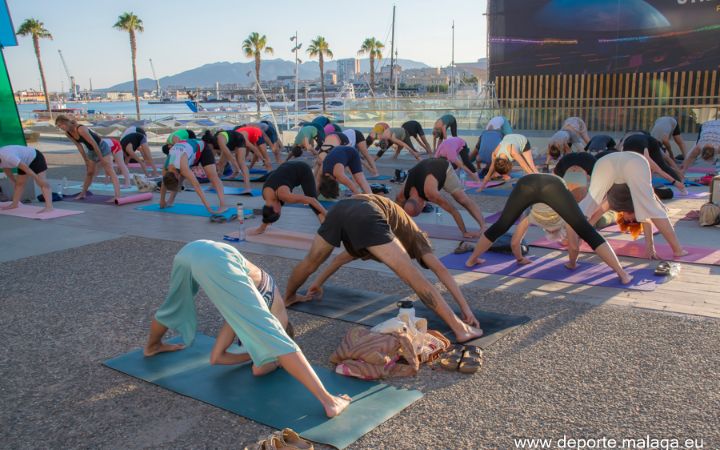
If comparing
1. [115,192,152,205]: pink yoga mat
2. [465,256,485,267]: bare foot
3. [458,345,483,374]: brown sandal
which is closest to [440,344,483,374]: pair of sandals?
[458,345,483,374]: brown sandal

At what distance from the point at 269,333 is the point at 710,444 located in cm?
233

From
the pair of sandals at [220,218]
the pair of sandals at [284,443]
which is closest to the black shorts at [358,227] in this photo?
the pair of sandals at [284,443]

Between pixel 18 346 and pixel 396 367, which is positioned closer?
pixel 396 367

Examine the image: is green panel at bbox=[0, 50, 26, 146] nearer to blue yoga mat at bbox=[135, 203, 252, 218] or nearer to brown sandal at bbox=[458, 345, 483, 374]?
blue yoga mat at bbox=[135, 203, 252, 218]

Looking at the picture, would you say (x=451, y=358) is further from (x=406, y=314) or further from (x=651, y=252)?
(x=651, y=252)

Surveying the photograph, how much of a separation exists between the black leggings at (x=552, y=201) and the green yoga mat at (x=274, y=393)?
2628 mm

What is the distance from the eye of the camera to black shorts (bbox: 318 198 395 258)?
430 cm

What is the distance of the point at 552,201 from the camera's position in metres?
5.61

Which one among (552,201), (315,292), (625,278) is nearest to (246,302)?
(315,292)

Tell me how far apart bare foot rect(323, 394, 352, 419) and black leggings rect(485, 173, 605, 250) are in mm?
2986

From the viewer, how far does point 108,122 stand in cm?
2958

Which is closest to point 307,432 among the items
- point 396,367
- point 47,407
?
point 396,367

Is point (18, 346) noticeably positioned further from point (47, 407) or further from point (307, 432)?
point (307, 432)

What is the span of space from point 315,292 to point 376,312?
733mm
